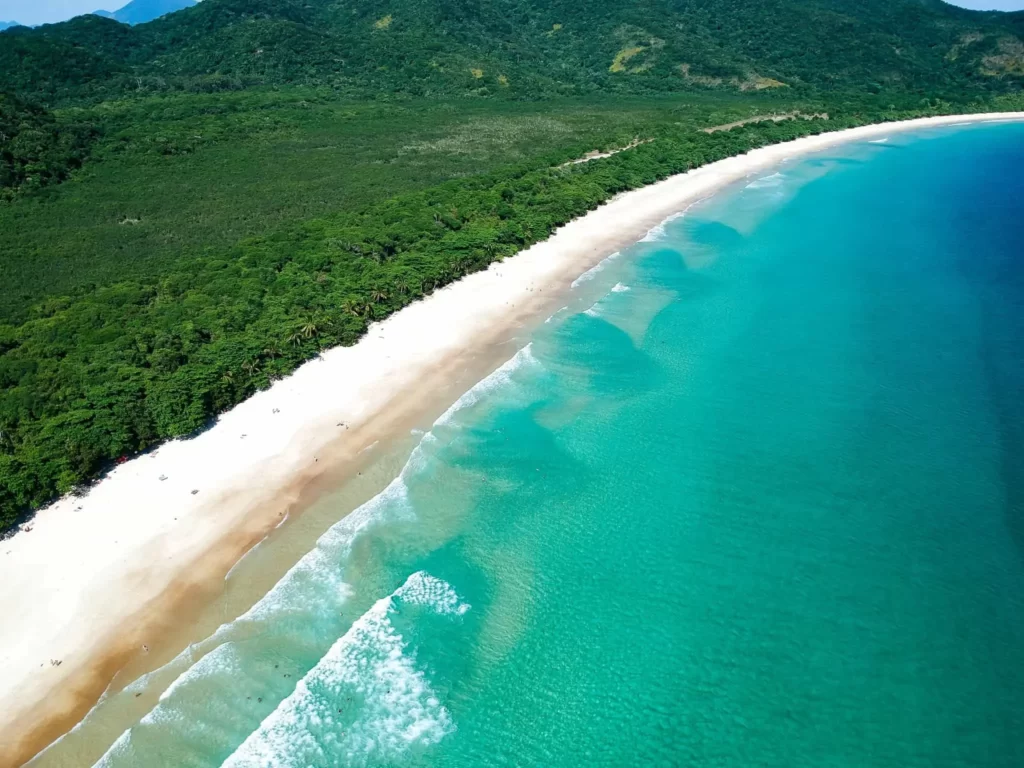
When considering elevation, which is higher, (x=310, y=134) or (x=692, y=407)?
(x=310, y=134)

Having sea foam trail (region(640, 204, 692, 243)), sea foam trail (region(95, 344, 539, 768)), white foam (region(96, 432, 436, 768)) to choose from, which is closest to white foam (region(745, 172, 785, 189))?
sea foam trail (region(640, 204, 692, 243))

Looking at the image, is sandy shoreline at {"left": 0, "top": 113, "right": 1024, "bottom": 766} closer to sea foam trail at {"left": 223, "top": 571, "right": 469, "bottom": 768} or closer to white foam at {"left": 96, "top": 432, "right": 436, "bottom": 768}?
white foam at {"left": 96, "top": 432, "right": 436, "bottom": 768}

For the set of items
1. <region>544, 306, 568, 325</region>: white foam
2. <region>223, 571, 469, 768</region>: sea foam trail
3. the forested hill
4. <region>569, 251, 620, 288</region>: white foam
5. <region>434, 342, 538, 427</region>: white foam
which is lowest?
<region>223, 571, 469, 768</region>: sea foam trail

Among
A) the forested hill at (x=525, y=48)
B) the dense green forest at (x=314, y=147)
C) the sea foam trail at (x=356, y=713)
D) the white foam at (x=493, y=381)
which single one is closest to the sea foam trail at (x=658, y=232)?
the dense green forest at (x=314, y=147)

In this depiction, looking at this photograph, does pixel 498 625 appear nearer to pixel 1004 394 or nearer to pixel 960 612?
pixel 960 612

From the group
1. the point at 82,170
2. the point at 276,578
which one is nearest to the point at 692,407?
the point at 276,578

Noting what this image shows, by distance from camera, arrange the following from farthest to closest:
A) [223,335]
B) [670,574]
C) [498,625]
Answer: [223,335], [670,574], [498,625]
